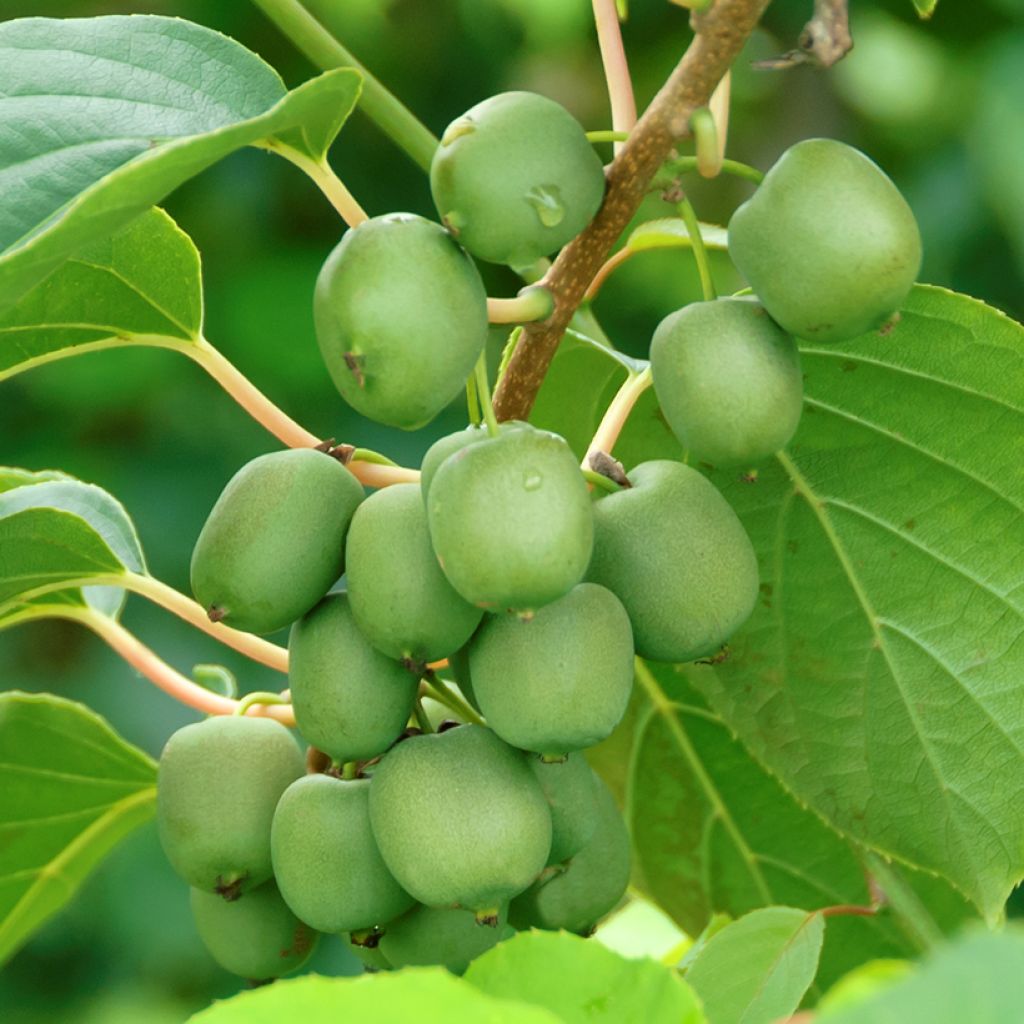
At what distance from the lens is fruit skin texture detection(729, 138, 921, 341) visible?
783 millimetres

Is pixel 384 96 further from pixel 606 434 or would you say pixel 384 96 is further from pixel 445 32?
pixel 445 32

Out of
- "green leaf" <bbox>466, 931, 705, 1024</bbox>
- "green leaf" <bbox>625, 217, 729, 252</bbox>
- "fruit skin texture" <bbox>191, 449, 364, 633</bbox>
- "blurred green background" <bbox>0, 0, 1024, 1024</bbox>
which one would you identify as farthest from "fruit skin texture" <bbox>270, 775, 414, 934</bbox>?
"blurred green background" <bbox>0, 0, 1024, 1024</bbox>

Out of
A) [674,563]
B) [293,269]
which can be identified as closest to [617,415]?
[674,563]

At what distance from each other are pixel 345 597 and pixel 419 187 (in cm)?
220

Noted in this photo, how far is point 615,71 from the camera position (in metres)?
0.93

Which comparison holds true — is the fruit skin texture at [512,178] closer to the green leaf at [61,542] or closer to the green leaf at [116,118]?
the green leaf at [116,118]

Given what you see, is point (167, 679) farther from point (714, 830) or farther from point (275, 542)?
point (714, 830)

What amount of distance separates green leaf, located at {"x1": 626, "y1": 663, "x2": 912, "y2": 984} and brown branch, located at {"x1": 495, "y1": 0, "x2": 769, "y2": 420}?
0.43 metres

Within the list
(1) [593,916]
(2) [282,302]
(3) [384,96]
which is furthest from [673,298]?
(1) [593,916]

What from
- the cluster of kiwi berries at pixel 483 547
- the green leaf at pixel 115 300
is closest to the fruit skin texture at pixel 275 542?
the cluster of kiwi berries at pixel 483 547

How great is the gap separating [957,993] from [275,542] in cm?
52

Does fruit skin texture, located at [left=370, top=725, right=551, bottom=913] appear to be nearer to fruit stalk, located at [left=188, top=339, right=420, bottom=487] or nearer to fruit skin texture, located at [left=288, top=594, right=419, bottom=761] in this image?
fruit skin texture, located at [left=288, top=594, right=419, bottom=761]

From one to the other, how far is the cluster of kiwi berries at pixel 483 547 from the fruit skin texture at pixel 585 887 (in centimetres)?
3

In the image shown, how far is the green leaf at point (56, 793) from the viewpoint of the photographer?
3.84 ft
